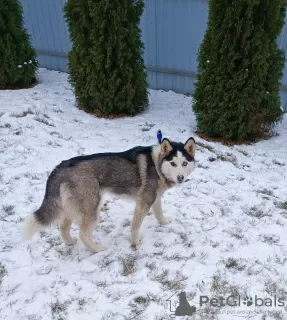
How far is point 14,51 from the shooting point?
8039 millimetres

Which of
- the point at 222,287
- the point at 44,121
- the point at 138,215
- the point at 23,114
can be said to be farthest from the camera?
the point at 23,114

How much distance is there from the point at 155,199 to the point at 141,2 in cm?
488

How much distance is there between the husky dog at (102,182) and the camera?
9.87 feet

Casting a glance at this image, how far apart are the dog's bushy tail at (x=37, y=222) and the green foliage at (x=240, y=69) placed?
3.99m

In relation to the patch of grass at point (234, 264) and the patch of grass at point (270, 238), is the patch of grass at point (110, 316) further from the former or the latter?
the patch of grass at point (270, 238)

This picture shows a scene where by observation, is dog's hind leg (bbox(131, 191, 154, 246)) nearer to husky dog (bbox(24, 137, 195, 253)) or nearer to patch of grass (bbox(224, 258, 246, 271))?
husky dog (bbox(24, 137, 195, 253))

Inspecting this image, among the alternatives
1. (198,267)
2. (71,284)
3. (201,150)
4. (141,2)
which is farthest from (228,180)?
(141,2)

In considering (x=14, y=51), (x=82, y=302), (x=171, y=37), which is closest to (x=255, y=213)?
(x=82, y=302)

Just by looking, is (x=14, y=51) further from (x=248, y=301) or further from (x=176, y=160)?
(x=248, y=301)

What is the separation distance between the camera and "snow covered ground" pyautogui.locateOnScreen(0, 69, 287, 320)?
9.00 ft

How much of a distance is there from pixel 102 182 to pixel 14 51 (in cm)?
653

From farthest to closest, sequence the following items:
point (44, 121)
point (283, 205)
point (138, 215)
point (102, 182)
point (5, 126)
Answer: point (44, 121) < point (5, 126) < point (283, 205) < point (138, 215) < point (102, 182)

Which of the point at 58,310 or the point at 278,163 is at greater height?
the point at 58,310

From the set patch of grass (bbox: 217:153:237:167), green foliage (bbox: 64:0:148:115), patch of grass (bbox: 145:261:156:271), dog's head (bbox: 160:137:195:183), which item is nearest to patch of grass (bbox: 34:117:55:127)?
green foliage (bbox: 64:0:148:115)
